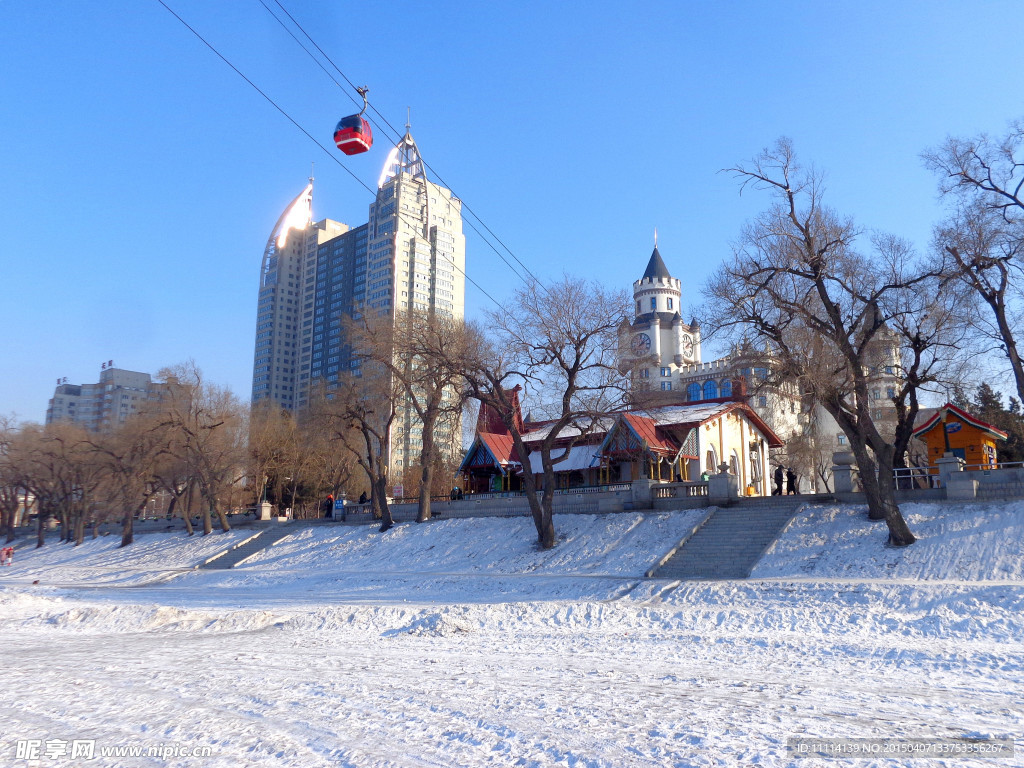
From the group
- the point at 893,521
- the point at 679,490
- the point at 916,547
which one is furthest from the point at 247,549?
the point at 916,547

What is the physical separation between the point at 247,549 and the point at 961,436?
3395 cm

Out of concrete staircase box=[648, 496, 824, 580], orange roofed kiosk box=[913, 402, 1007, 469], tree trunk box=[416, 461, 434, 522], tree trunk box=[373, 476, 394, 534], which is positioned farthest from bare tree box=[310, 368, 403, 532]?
orange roofed kiosk box=[913, 402, 1007, 469]

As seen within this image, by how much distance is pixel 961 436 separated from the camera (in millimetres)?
29656

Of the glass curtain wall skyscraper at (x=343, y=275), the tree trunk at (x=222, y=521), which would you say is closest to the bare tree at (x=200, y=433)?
the tree trunk at (x=222, y=521)

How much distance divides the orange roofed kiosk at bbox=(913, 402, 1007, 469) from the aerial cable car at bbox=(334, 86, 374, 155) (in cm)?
2479

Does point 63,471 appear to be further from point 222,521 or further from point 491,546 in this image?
point 491,546

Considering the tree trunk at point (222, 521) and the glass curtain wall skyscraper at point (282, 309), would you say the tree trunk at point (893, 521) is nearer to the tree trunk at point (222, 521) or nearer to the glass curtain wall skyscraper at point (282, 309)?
the tree trunk at point (222, 521)

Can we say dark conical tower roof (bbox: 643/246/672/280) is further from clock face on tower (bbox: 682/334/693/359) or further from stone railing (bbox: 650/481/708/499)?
stone railing (bbox: 650/481/708/499)

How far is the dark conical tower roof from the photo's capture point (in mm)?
110812

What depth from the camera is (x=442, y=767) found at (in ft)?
20.4

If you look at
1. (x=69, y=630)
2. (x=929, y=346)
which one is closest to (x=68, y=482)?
(x=69, y=630)

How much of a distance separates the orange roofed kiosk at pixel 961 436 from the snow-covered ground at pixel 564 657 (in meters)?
9.22

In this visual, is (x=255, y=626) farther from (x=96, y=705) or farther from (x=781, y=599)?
(x=781, y=599)

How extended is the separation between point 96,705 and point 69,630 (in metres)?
10.7
